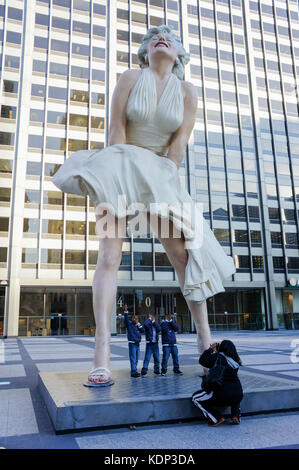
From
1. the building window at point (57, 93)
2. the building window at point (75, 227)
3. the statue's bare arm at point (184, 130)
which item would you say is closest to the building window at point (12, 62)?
the building window at point (57, 93)

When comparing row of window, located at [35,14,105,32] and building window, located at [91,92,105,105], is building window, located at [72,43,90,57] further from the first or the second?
building window, located at [91,92,105,105]

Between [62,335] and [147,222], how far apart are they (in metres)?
30.7

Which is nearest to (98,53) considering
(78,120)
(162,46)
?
(78,120)

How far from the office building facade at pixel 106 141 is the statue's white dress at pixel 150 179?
29.1 metres

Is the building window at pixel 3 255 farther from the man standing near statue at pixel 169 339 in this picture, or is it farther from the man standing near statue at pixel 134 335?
the man standing near statue at pixel 169 339

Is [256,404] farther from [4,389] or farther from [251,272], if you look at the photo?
[251,272]

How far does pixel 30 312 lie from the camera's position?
32250 millimetres

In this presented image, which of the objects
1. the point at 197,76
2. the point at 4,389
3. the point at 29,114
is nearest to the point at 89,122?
the point at 29,114

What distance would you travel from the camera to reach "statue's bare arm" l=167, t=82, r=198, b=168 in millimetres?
4633

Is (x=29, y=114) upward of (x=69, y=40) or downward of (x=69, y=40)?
downward

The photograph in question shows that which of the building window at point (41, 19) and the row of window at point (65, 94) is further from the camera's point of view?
the building window at point (41, 19)

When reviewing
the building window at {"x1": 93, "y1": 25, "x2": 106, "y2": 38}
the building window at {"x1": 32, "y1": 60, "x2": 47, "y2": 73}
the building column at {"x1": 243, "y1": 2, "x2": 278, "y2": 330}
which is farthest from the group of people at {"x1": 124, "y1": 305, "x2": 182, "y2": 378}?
the building window at {"x1": 93, "y1": 25, "x2": 106, "y2": 38}

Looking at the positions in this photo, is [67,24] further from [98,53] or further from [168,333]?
[168,333]

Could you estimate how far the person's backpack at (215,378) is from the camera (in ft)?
11.4
